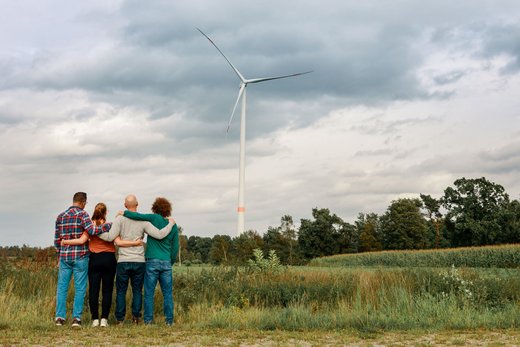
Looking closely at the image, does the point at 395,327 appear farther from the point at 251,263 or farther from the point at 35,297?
the point at 35,297

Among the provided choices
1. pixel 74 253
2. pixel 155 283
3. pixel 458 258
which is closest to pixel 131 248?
pixel 155 283

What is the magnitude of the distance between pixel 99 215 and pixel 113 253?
0.67m

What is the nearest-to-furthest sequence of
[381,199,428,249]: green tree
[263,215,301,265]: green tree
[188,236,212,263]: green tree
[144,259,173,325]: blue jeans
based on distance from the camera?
1. [144,259,173,325]: blue jeans
2. [263,215,301,265]: green tree
3. [381,199,428,249]: green tree
4. [188,236,212,263]: green tree

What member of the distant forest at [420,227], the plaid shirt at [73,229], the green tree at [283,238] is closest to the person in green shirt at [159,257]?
the plaid shirt at [73,229]

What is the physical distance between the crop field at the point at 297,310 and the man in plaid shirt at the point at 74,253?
1.24 ft

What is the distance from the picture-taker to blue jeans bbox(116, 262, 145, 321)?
1025cm

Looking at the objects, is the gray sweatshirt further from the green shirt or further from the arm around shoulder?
the green shirt

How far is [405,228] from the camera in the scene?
69.8 metres

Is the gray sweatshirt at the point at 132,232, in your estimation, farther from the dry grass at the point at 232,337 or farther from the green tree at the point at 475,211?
the green tree at the point at 475,211

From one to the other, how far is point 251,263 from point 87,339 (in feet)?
23.4

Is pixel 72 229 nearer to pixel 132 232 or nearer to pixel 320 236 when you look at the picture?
pixel 132 232

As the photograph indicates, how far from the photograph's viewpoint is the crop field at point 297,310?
902 centimetres

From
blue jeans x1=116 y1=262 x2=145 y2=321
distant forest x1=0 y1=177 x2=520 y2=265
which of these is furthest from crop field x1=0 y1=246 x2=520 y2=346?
distant forest x1=0 y1=177 x2=520 y2=265

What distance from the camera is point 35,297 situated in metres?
12.6
